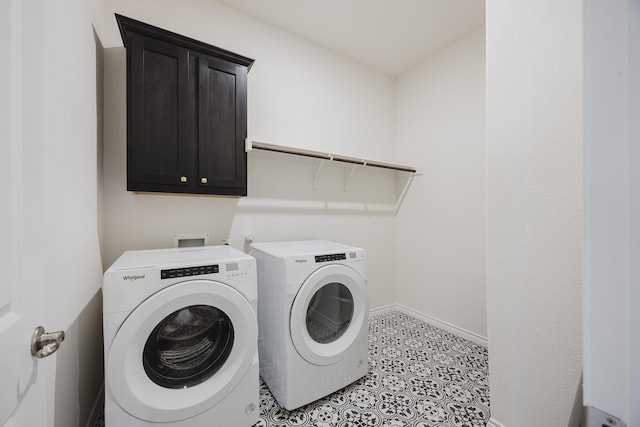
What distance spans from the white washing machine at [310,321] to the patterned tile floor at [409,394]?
0.08m

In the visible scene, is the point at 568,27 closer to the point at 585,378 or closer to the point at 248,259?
the point at 585,378

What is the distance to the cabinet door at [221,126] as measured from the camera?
1.65 m

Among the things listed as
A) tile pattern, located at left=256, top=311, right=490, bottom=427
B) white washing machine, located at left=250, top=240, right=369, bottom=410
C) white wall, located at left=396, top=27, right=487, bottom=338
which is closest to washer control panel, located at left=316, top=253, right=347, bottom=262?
white washing machine, located at left=250, top=240, right=369, bottom=410

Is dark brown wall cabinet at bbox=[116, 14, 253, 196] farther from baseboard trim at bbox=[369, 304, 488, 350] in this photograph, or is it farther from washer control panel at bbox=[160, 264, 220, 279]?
baseboard trim at bbox=[369, 304, 488, 350]

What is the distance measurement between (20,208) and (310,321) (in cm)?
141

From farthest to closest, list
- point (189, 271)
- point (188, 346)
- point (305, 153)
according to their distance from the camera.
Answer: point (305, 153)
point (188, 346)
point (189, 271)

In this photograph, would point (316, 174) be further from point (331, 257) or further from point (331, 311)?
point (331, 311)

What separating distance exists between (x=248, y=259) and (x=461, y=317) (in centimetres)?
212

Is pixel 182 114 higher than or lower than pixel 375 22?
lower

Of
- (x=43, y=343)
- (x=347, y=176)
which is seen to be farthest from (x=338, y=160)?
(x=43, y=343)

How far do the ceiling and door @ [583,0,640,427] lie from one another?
7.03ft

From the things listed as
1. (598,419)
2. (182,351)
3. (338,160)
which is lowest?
(182,351)

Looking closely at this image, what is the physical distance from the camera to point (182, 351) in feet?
4.21

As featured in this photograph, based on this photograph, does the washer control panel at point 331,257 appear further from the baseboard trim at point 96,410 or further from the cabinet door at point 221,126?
the baseboard trim at point 96,410
